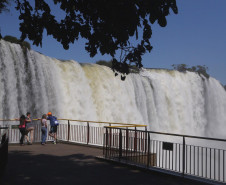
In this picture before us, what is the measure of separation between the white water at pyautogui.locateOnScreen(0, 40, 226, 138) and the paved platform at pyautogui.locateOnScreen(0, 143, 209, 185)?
9.51m

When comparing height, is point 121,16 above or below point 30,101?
above

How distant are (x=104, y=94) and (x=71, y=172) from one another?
19.3m

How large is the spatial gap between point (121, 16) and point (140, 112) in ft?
83.1

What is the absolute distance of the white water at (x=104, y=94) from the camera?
21953 mm

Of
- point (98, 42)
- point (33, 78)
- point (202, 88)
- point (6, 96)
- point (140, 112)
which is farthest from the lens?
point (202, 88)

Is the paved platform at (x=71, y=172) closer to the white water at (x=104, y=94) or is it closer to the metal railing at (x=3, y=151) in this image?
the metal railing at (x=3, y=151)

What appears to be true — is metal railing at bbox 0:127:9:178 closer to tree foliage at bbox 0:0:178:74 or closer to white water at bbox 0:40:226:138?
tree foliage at bbox 0:0:178:74

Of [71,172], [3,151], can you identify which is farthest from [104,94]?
[3,151]

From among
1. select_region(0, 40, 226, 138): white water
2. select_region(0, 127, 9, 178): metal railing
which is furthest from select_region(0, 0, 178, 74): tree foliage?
select_region(0, 40, 226, 138): white water

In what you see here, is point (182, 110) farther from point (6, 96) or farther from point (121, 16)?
point (121, 16)

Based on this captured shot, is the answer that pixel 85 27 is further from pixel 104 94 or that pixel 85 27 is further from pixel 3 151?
pixel 104 94

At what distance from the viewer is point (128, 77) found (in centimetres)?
3153

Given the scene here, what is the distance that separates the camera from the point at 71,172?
9484mm

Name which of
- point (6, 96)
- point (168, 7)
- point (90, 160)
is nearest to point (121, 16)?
point (168, 7)
